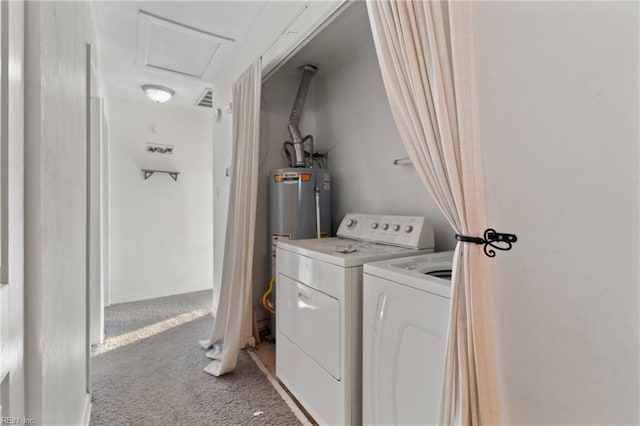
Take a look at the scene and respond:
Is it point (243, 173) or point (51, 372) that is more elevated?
point (243, 173)

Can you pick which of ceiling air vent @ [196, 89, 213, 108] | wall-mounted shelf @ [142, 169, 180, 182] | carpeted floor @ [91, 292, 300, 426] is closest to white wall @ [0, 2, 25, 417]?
carpeted floor @ [91, 292, 300, 426]

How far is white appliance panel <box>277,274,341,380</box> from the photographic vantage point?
1.43 meters

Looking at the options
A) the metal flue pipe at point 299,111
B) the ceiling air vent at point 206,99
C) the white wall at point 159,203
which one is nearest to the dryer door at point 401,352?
the metal flue pipe at point 299,111

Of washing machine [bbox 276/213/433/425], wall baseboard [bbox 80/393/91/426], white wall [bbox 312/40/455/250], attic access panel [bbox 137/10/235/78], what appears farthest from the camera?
attic access panel [bbox 137/10/235/78]

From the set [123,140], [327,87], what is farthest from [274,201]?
[123,140]

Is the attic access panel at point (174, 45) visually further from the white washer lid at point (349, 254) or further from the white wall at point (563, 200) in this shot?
the white wall at point (563, 200)

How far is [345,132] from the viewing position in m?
2.60

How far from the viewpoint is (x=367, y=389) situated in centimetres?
131

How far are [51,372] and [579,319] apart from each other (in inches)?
60.5

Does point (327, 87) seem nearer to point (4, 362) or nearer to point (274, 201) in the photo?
point (274, 201)

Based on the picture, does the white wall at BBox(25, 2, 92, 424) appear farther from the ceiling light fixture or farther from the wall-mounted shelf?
the wall-mounted shelf

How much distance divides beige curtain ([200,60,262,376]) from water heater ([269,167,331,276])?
11.6 inches

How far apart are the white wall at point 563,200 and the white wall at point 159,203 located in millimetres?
3805

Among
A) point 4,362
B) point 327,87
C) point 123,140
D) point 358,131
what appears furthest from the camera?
point 123,140
